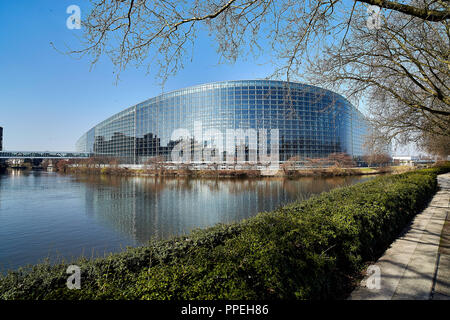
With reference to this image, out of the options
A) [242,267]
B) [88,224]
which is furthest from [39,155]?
[242,267]

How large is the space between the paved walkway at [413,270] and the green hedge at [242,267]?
36 centimetres

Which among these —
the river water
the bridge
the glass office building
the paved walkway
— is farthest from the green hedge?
the bridge

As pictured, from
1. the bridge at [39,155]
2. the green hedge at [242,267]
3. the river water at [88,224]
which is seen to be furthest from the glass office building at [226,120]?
the green hedge at [242,267]

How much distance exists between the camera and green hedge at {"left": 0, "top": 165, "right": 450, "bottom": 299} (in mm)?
2240

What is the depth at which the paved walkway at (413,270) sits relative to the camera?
3326 millimetres

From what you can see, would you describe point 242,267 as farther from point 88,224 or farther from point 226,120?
point 226,120

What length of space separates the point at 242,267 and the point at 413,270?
3.72 meters

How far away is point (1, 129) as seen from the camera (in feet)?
239

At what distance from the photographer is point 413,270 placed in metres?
4.05

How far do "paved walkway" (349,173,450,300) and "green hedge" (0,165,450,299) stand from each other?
14.1 inches

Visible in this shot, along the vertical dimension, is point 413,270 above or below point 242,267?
below
